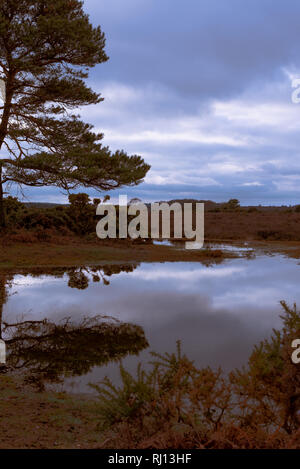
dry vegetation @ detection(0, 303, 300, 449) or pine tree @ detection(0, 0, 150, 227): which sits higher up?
pine tree @ detection(0, 0, 150, 227)

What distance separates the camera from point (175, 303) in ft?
32.6

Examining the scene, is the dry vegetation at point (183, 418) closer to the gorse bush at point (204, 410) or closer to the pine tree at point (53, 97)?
the gorse bush at point (204, 410)

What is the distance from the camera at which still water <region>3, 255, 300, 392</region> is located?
6.48 metres

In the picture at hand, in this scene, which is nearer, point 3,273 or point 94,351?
point 94,351

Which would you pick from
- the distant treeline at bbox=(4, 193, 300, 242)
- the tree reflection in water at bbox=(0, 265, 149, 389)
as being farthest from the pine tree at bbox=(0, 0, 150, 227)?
the tree reflection in water at bbox=(0, 265, 149, 389)

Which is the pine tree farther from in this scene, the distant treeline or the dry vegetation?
the dry vegetation

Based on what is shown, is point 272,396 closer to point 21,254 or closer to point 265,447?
point 265,447

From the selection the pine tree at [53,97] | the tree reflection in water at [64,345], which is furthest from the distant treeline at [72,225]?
the tree reflection in water at [64,345]

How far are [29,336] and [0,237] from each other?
1380cm

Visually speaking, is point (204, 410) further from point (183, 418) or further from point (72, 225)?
point (72, 225)

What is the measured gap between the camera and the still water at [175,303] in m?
6.48

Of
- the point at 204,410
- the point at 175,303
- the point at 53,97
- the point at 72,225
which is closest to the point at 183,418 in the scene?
the point at 204,410
